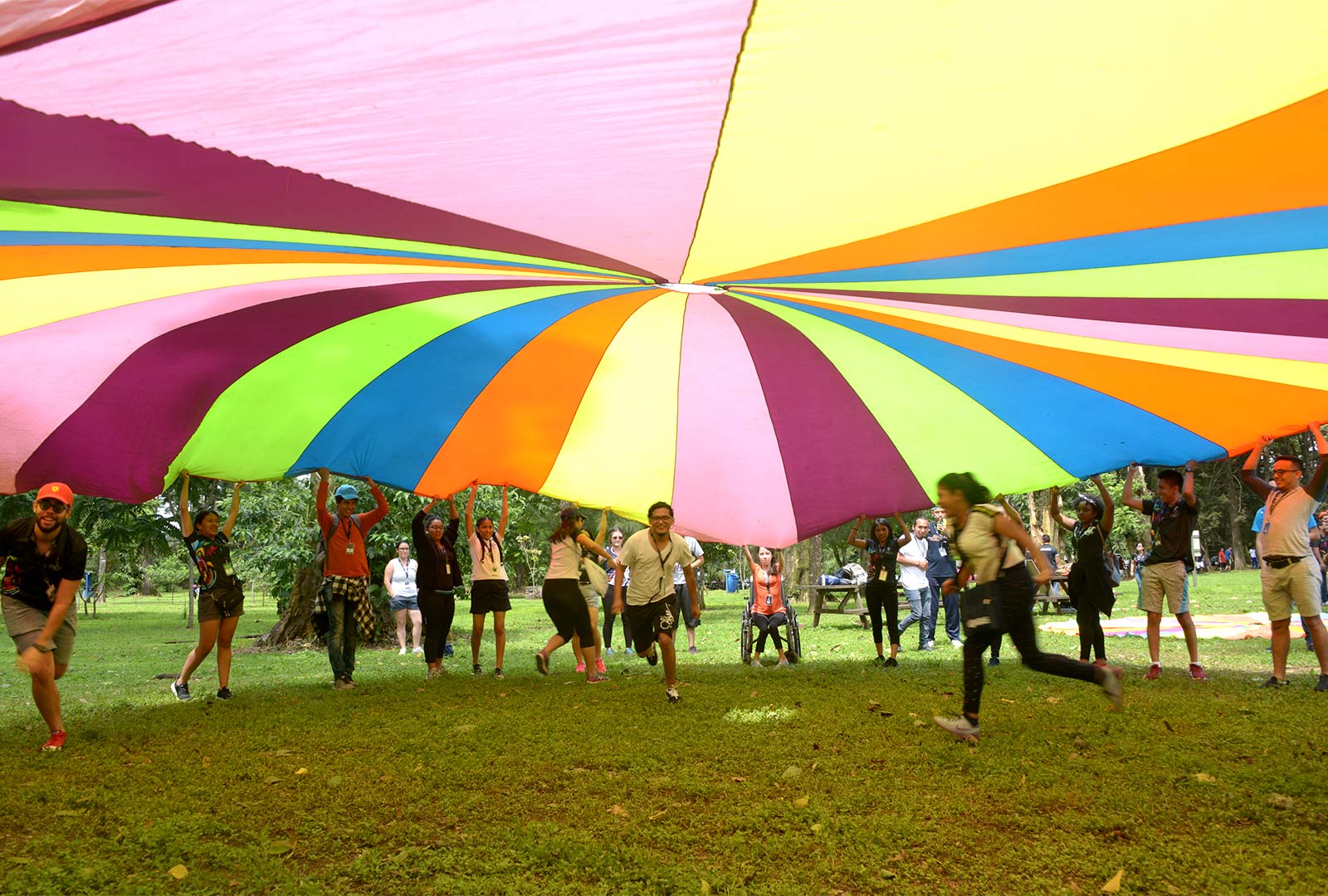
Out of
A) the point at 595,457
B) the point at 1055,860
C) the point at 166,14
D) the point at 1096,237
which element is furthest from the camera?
the point at 595,457

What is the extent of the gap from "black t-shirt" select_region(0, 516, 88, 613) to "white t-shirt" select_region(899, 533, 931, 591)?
8884 millimetres

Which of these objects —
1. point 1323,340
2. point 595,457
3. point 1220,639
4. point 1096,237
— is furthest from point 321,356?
point 1220,639

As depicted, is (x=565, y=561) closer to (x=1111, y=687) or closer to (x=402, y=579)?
(x=402, y=579)

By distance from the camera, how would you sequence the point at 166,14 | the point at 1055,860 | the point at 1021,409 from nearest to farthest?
the point at 166,14 < the point at 1055,860 < the point at 1021,409

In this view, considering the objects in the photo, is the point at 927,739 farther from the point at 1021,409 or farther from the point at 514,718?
the point at 1021,409

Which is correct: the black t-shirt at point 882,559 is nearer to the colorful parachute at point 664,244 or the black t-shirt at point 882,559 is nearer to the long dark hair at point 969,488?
the colorful parachute at point 664,244

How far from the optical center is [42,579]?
5430mm

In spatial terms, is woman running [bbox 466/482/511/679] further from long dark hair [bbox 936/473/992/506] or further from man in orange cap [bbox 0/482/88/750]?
long dark hair [bbox 936/473/992/506]

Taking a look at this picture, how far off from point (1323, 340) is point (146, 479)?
850cm

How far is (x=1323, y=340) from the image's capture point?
6125mm

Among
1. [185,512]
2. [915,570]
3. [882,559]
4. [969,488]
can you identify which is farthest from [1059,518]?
[185,512]

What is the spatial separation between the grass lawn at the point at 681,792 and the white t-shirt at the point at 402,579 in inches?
172

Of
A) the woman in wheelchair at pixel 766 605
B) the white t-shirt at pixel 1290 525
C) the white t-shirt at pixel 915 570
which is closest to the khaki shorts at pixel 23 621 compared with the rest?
the woman in wheelchair at pixel 766 605

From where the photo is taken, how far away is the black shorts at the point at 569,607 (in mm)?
8570
